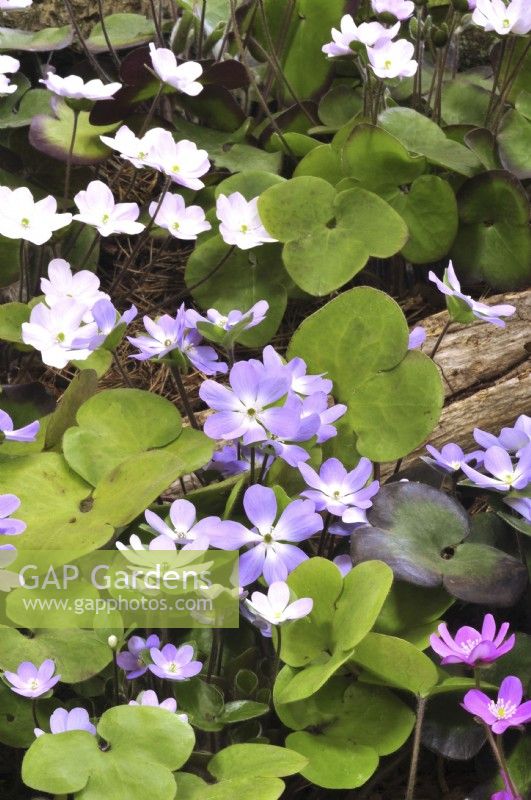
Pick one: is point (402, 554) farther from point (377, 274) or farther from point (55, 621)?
point (377, 274)

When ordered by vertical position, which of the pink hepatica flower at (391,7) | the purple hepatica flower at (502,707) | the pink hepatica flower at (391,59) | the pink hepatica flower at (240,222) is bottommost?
the pink hepatica flower at (240,222)

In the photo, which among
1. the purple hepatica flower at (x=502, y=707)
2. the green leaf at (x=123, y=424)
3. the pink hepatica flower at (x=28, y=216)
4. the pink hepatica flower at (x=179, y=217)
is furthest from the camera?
the pink hepatica flower at (x=179, y=217)

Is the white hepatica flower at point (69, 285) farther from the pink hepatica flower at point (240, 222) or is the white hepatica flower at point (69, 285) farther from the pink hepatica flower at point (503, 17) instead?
the pink hepatica flower at point (503, 17)

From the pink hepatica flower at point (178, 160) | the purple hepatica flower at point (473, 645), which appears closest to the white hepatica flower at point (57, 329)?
the pink hepatica flower at point (178, 160)

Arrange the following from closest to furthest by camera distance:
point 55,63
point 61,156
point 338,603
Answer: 1. point 338,603
2. point 61,156
3. point 55,63

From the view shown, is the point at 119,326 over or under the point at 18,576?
over

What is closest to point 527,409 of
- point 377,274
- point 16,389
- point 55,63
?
point 377,274
